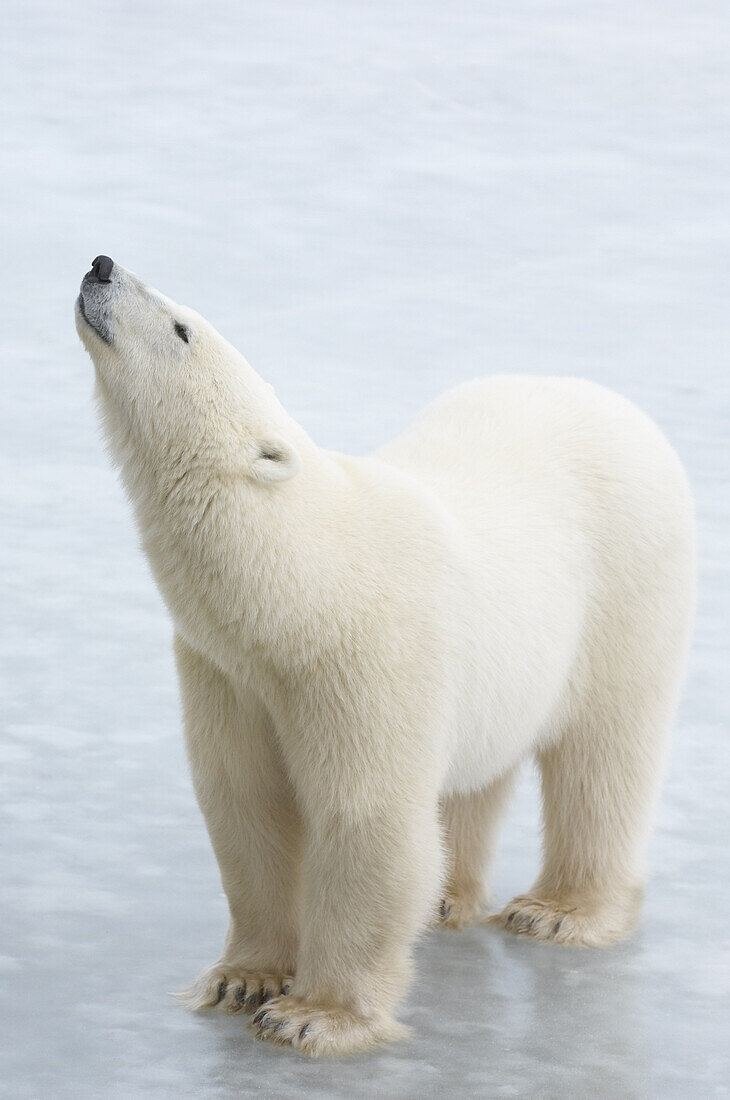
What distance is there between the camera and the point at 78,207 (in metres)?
11.1

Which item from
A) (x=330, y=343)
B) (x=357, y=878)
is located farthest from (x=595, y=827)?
(x=330, y=343)

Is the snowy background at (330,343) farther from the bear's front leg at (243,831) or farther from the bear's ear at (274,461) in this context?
the bear's ear at (274,461)

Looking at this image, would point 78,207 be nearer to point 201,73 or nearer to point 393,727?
point 201,73

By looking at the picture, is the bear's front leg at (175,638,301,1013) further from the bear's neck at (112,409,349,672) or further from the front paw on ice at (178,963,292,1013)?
the bear's neck at (112,409,349,672)

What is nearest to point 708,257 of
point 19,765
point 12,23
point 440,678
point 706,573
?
point 706,573

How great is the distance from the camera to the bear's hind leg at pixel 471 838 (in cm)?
438

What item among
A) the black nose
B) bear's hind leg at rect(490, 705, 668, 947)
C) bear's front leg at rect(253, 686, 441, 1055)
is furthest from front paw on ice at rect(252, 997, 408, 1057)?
the black nose

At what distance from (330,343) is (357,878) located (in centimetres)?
612

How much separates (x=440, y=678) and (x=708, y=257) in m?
8.07

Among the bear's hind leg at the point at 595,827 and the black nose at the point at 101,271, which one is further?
the bear's hind leg at the point at 595,827

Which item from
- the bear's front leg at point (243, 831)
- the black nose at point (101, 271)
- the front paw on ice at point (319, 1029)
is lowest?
the front paw on ice at point (319, 1029)

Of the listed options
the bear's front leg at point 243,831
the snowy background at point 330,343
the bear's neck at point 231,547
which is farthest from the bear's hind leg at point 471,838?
the bear's neck at point 231,547

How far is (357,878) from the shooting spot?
142 inches

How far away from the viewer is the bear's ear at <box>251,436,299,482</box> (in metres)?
3.43
